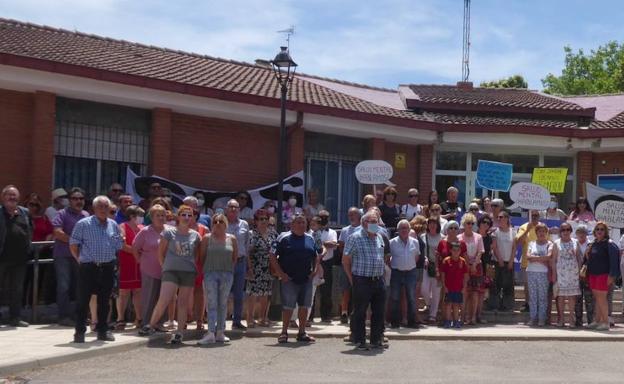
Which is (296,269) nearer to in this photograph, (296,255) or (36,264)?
(296,255)

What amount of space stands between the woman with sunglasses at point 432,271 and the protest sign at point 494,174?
349 centimetres

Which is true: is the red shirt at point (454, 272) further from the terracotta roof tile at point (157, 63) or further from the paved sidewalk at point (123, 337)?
the terracotta roof tile at point (157, 63)

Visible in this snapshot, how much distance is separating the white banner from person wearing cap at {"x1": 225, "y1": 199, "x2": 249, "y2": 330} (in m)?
3.52

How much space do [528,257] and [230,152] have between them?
6.71m

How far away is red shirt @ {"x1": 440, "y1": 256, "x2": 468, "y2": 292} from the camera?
12898 millimetres

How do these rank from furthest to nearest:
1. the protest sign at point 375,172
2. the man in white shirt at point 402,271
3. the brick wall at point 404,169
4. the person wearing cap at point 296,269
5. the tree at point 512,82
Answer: the tree at point 512,82
the brick wall at point 404,169
the protest sign at point 375,172
the man in white shirt at point 402,271
the person wearing cap at point 296,269

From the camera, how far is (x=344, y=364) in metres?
9.53

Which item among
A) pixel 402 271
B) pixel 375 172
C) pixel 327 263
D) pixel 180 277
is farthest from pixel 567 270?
pixel 180 277

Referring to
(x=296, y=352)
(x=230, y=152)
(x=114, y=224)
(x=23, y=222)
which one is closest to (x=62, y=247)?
(x=23, y=222)

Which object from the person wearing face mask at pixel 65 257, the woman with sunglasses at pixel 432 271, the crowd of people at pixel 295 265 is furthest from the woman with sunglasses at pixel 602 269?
the person wearing face mask at pixel 65 257

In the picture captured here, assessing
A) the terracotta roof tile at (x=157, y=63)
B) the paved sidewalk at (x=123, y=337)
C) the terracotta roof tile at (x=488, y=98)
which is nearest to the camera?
the paved sidewalk at (x=123, y=337)

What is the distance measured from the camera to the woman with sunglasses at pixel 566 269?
43.9 ft

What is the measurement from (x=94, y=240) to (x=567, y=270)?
7637 mm

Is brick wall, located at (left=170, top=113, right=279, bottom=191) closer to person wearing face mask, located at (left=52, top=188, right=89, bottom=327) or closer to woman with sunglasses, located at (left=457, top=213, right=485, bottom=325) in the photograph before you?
person wearing face mask, located at (left=52, top=188, right=89, bottom=327)
